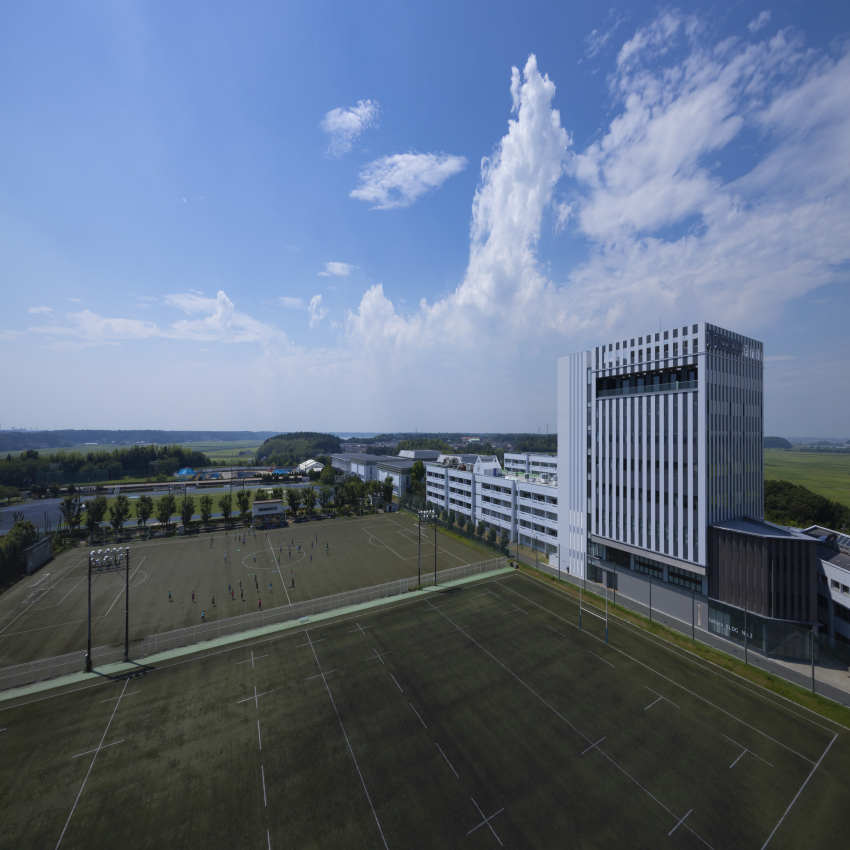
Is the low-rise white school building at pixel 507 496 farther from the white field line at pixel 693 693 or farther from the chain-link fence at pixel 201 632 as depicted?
the white field line at pixel 693 693

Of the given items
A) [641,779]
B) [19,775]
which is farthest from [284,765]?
[641,779]

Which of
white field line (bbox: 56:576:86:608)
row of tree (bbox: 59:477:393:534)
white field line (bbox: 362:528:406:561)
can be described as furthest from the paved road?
white field line (bbox: 362:528:406:561)

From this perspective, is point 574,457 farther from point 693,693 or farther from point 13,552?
point 13,552

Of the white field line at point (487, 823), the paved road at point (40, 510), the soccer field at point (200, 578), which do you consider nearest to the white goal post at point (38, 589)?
the soccer field at point (200, 578)

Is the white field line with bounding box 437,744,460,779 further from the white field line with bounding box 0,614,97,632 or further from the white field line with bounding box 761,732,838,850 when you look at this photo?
the white field line with bounding box 0,614,97,632

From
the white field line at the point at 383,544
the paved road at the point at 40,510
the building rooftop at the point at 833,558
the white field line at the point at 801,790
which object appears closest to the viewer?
the white field line at the point at 801,790

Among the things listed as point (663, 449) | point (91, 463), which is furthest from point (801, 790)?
point (91, 463)
